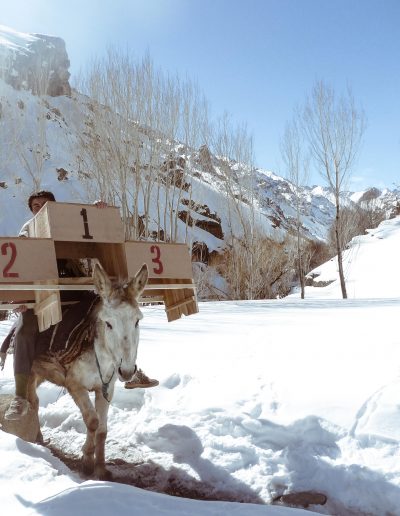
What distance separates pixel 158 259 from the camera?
392 cm

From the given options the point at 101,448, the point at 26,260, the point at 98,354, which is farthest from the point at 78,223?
the point at 101,448

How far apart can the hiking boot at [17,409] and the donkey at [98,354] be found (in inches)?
14.0

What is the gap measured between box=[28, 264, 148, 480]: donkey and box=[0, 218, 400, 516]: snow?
0.35 metres

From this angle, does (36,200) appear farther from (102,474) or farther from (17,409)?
(102,474)

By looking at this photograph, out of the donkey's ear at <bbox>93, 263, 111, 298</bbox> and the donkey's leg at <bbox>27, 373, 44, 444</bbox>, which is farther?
the donkey's leg at <bbox>27, 373, 44, 444</bbox>

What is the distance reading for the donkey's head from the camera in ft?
10.4

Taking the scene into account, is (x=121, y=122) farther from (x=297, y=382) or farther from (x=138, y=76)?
(x=297, y=382)

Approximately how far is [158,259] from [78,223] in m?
0.74

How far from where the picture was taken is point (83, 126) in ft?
58.9

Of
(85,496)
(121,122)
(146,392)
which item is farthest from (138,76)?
(85,496)

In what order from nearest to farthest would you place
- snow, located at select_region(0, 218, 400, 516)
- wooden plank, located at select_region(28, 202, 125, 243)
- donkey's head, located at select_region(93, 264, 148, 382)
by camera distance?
snow, located at select_region(0, 218, 400, 516), donkey's head, located at select_region(93, 264, 148, 382), wooden plank, located at select_region(28, 202, 125, 243)

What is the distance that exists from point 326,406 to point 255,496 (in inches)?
47.5

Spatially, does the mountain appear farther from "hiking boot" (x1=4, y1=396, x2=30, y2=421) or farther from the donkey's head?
the donkey's head

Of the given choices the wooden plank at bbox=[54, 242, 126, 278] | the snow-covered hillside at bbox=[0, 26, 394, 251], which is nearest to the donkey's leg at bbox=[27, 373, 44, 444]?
the wooden plank at bbox=[54, 242, 126, 278]
